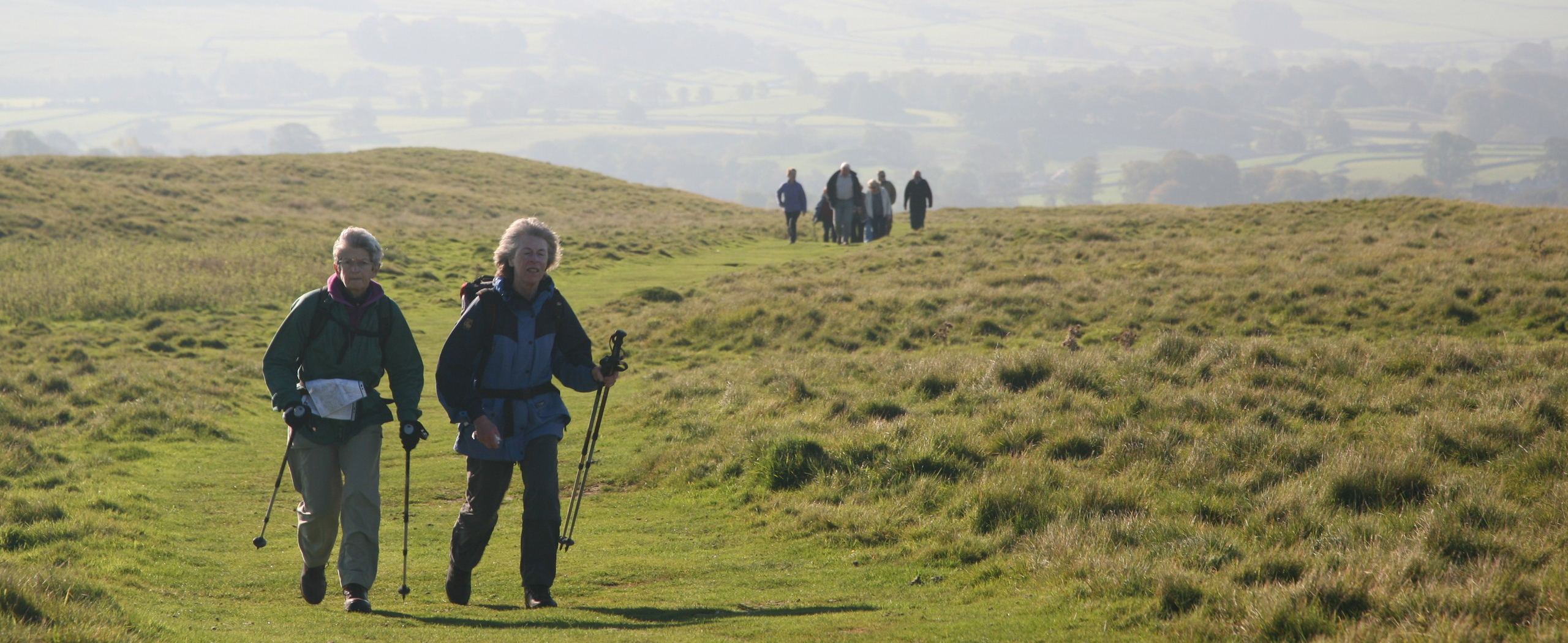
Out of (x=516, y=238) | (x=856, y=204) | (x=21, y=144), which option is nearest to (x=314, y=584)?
(x=516, y=238)

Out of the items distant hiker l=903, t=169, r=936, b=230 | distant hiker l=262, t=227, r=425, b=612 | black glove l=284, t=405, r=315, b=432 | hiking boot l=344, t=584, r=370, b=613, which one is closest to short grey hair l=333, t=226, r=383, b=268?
distant hiker l=262, t=227, r=425, b=612

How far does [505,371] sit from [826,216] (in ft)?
98.2

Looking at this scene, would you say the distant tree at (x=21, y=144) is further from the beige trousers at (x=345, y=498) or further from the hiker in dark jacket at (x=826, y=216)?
the beige trousers at (x=345, y=498)

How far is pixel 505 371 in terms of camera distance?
6906 millimetres

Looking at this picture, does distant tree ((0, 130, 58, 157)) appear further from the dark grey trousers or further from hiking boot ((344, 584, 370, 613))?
the dark grey trousers

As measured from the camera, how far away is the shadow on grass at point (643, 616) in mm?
6402

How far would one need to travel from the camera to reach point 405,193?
2232 inches

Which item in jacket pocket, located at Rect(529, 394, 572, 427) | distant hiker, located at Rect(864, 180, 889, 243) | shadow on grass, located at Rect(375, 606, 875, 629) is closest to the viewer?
shadow on grass, located at Rect(375, 606, 875, 629)

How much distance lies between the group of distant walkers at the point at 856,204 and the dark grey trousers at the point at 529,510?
26103 mm

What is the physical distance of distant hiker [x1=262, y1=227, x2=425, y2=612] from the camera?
22.1 ft

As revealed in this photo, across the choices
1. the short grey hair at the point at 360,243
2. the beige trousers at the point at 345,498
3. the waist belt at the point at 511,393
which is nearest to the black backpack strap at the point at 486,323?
the waist belt at the point at 511,393

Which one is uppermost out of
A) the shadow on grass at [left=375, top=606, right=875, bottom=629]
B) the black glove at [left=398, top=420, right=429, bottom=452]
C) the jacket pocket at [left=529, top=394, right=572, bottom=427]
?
the jacket pocket at [left=529, top=394, right=572, bottom=427]

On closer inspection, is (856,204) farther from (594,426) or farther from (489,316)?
(489,316)

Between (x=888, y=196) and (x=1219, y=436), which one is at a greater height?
(x=888, y=196)
